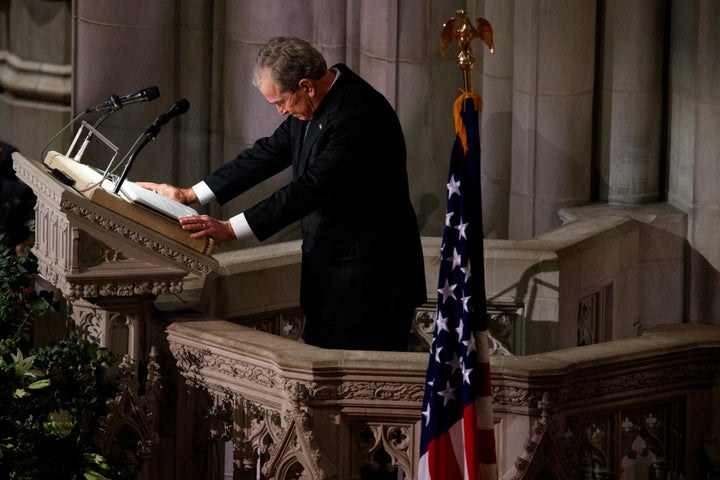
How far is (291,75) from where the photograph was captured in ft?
23.3

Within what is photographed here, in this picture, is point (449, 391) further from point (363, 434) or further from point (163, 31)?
point (163, 31)

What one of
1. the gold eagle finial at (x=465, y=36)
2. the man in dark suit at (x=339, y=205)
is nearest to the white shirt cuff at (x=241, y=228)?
the man in dark suit at (x=339, y=205)

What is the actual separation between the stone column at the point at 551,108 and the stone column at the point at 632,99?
89mm

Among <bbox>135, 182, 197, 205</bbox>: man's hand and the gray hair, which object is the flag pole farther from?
<bbox>135, 182, 197, 205</bbox>: man's hand

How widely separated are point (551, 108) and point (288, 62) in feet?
7.84

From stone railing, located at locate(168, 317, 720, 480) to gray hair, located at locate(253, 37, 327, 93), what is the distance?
2.84 feet

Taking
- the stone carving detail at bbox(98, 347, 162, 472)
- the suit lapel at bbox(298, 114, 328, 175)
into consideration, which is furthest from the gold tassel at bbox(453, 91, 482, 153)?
the stone carving detail at bbox(98, 347, 162, 472)

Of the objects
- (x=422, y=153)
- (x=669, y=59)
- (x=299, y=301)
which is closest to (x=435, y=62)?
(x=422, y=153)

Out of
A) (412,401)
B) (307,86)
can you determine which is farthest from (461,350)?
(307,86)

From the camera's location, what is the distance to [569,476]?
22.5 ft

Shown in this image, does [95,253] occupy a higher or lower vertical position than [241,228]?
lower

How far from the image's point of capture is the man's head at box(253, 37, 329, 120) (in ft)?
23.2

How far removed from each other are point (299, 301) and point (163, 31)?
9.02ft

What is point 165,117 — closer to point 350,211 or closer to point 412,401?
point 350,211
